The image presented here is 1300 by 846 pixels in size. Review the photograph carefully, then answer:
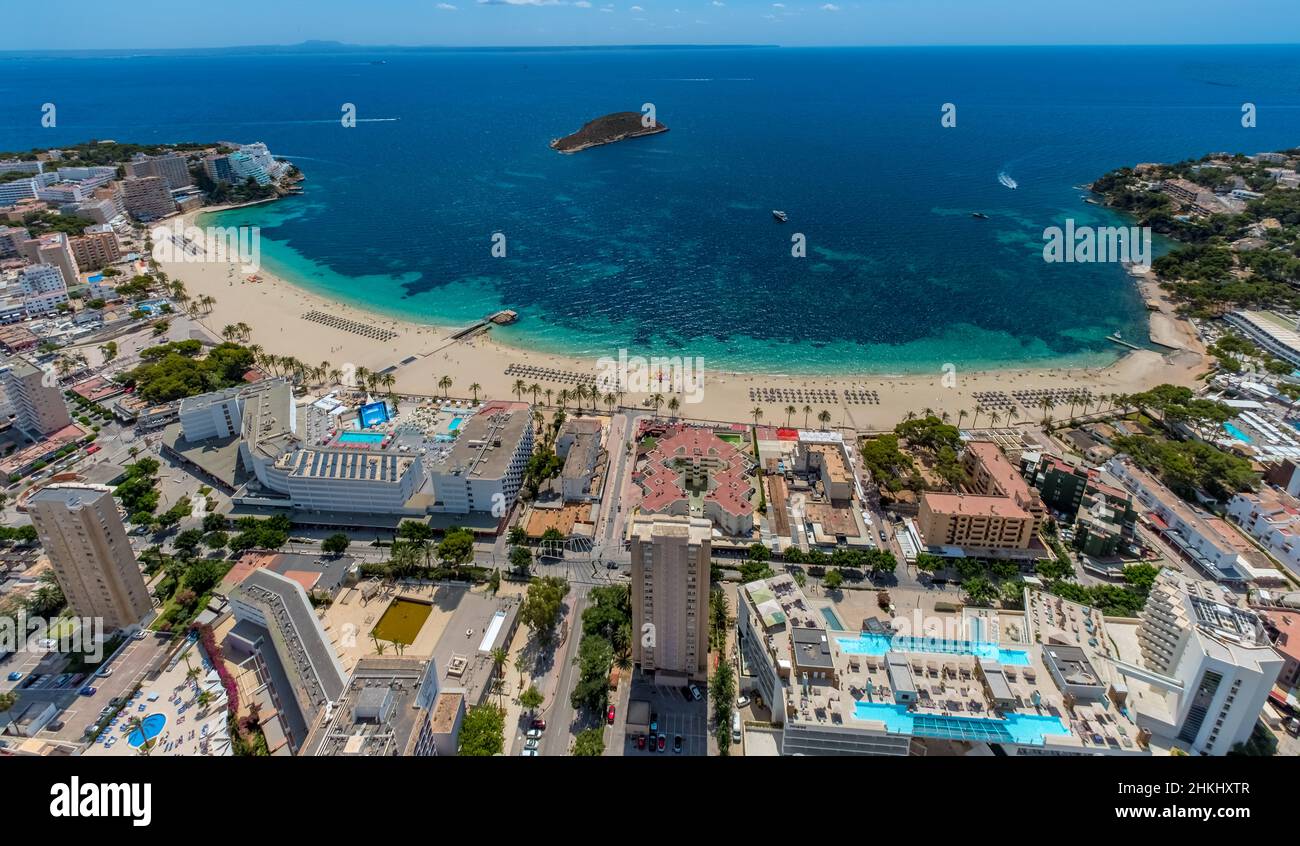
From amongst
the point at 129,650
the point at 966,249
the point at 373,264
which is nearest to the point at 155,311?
the point at 373,264

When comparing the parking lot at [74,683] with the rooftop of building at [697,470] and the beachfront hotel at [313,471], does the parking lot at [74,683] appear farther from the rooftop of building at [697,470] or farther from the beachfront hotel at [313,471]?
the rooftop of building at [697,470]

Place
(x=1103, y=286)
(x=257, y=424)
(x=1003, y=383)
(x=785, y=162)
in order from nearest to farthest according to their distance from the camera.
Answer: (x=257, y=424)
(x=1003, y=383)
(x=1103, y=286)
(x=785, y=162)

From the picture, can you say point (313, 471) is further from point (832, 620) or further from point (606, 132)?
point (606, 132)

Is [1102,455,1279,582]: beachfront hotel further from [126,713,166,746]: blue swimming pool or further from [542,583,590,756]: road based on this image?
[126,713,166,746]: blue swimming pool

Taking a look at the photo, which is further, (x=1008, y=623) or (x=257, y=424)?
(x=257, y=424)

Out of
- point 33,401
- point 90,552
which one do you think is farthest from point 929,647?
point 33,401

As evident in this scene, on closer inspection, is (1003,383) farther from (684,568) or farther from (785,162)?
(785,162)
